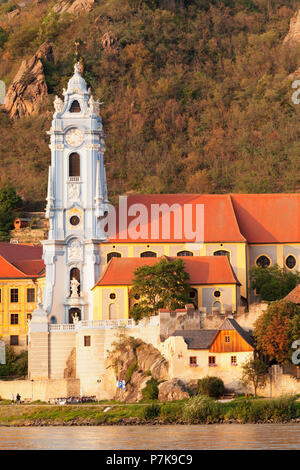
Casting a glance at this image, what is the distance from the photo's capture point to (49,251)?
4087 inches

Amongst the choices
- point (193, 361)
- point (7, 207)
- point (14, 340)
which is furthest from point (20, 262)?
point (7, 207)

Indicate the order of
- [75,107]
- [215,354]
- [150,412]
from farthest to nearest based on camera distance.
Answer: [75,107], [215,354], [150,412]

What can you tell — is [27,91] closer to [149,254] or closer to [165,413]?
[149,254]

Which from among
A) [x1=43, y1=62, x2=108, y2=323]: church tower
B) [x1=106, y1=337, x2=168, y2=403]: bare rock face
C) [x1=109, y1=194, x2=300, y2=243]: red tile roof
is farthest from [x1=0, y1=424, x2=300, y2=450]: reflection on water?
[x1=109, y1=194, x2=300, y2=243]: red tile roof

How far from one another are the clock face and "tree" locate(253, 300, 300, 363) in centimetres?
2426

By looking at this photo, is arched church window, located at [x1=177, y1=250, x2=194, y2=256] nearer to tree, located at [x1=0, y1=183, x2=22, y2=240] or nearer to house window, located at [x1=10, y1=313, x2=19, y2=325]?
house window, located at [x1=10, y1=313, x2=19, y2=325]

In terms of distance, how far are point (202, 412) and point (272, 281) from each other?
21.9m

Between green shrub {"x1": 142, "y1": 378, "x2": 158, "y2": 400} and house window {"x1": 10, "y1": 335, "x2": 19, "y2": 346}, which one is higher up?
house window {"x1": 10, "y1": 335, "x2": 19, "y2": 346}

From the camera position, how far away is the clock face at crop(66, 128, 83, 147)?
105625 millimetres

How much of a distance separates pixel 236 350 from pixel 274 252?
1852 cm

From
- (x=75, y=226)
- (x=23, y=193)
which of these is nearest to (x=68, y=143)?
(x=75, y=226)

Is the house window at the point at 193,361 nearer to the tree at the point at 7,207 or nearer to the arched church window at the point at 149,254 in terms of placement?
the arched church window at the point at 149,254

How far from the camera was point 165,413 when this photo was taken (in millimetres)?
82062

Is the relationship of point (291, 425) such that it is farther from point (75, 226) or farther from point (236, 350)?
point (75, 226)
